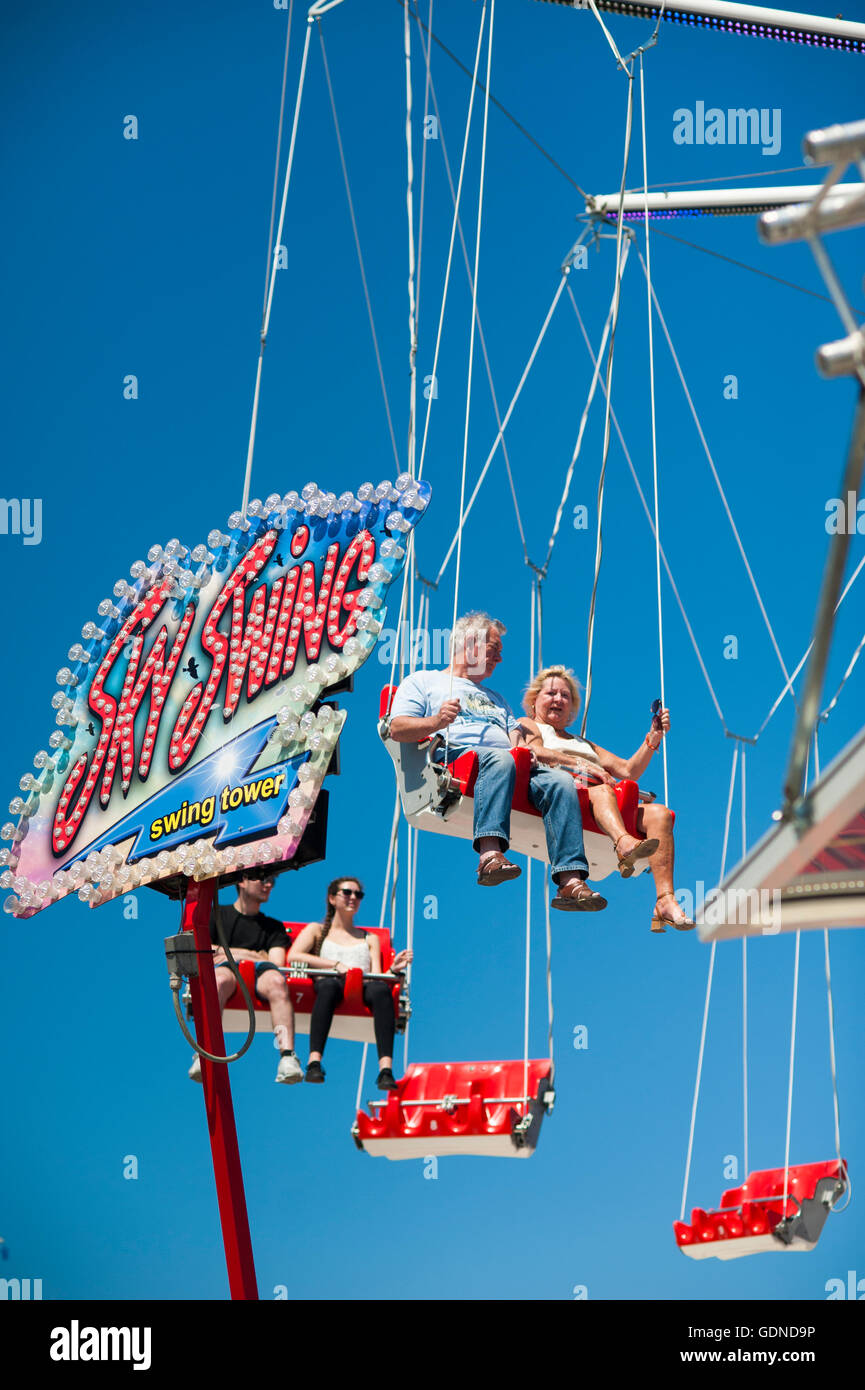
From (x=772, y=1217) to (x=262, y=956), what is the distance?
472 cm

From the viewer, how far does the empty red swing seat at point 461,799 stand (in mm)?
9297

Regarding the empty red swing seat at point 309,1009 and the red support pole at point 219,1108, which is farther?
the empty red swing seat at point 309,1009

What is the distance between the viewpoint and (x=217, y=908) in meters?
8.73

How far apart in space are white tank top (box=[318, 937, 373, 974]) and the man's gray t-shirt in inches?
71.7

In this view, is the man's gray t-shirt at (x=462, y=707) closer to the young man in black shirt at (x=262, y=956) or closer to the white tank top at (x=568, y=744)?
the white tank top at (x=568, y=744)

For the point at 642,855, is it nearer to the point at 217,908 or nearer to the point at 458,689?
the point at 458,689

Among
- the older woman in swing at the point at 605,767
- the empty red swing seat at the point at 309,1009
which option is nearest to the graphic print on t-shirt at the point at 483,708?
the older woman in swing at the point at 605,767

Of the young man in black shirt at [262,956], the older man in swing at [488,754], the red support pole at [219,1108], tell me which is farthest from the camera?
the young man in black shirt at [262,956]

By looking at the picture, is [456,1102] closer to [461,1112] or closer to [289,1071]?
[461,1112]

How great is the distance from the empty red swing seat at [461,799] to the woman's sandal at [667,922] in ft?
0.93

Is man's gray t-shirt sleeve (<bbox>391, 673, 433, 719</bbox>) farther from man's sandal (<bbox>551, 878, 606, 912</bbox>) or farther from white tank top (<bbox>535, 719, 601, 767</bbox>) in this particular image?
man's sandal (<bbox>551, 878, 606, 912</bbox>)

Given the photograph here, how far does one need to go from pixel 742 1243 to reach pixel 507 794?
214 inches
